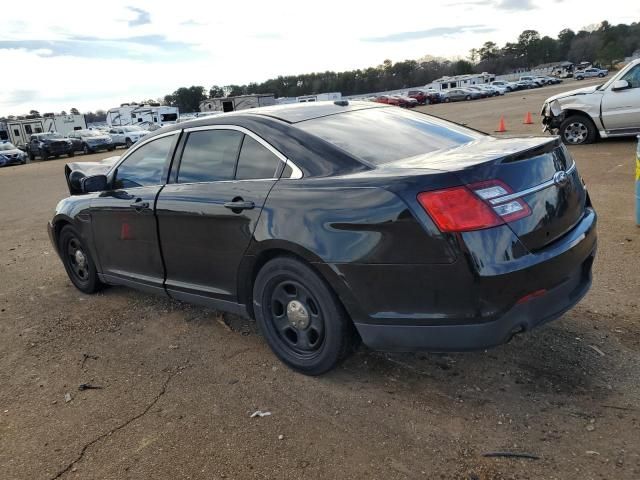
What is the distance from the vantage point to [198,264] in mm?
3949

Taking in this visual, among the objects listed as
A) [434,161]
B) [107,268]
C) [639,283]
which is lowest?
[639,283]

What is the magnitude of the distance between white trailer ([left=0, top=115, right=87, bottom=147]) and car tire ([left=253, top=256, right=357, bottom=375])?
49.1 meters

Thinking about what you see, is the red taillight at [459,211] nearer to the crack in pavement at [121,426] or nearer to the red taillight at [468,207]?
the red taillight at [468,207]

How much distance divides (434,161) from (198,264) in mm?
1824

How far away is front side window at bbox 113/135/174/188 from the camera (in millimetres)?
4344

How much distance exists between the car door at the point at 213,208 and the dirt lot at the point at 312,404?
522mm

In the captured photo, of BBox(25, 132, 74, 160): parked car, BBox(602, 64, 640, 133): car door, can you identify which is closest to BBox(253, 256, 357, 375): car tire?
BBox(602, 64, 640, 133): car door

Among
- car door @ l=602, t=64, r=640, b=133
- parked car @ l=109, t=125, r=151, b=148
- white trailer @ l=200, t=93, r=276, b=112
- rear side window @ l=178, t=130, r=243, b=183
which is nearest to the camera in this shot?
rear side window @ l=178, t=130, r=243, b=183

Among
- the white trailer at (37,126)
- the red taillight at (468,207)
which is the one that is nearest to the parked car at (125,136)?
the white trailer at (37,126)

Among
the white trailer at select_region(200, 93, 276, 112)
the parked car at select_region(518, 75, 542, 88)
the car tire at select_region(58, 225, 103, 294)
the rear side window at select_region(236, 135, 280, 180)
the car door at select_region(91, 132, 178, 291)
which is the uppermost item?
the white trailer at select_region(200, 93, 276, 112)

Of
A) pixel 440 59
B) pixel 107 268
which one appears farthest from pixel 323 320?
pixel 440 59

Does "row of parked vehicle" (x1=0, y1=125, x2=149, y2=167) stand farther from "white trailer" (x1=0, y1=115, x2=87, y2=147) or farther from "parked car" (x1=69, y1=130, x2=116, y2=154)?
"white trailer" (x1=0, y1=115, x2=87, y2=147)

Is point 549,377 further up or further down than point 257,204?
further down

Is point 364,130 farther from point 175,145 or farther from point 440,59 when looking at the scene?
point 440,59
